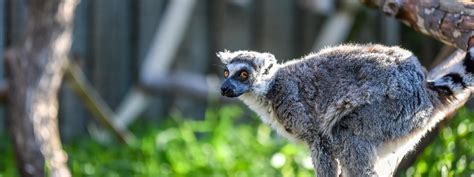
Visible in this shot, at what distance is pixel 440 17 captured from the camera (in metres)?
4.94

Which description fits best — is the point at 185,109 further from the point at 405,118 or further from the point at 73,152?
the point at 405,118

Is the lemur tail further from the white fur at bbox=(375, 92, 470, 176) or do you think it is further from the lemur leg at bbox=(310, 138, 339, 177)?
the lemur leg at bbox=(310, 138, 339, 177)

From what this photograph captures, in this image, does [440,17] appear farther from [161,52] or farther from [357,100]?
[161,52]

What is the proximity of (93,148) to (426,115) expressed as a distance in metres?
4.77

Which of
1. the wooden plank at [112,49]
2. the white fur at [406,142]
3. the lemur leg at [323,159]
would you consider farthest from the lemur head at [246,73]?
the wooden plank at [112,49]

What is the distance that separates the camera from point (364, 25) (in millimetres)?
11664

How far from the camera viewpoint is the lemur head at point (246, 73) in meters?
5.01

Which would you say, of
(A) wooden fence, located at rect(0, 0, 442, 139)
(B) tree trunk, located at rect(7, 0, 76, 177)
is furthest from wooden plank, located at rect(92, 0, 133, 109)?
(B) tree trunk, located at rect(7, 0, 76, 177)

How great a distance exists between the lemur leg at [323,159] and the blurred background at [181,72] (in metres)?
2.74

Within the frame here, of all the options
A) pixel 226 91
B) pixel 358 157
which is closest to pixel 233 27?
pixel 226 91

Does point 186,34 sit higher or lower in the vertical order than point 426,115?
higher

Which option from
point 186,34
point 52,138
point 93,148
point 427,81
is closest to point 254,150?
point 93,148

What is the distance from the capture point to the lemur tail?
472 centimetres

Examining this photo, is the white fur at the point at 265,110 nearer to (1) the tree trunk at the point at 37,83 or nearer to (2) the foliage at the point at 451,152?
(2) the foliage at the point at 451,152
